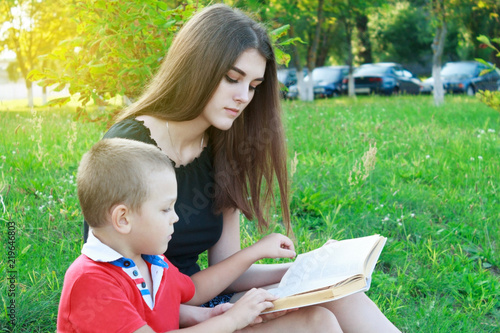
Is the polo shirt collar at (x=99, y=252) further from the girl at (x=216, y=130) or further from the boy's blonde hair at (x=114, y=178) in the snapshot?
the girl at (x=216, y=130)

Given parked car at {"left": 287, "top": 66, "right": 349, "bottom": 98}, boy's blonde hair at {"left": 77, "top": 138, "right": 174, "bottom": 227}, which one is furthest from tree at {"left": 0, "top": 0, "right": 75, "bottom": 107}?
boy's blonde hair at {"left": 77, "top": 138, "right": 174, "bottom": 227}

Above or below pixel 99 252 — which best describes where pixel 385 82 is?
below

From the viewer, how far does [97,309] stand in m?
1.58

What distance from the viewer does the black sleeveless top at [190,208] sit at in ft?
7.39

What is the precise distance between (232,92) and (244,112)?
1.17ft

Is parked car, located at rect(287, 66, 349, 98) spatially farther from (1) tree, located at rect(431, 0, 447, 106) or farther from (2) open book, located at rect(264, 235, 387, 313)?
(2) open book, located at rect(264, 235, 387, 313)

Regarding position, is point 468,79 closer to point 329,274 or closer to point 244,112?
point 244,112

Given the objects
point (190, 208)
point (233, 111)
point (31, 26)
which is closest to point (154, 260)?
point (190, 208)

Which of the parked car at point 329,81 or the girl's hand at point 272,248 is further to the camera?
the parked car at point 329,81

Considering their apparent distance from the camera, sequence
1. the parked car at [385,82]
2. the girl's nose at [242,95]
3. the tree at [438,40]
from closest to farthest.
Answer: the girl's nose at [242,95]
the tree at [438,40]
the parked car at [385,82]

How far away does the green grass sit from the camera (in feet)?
9.86

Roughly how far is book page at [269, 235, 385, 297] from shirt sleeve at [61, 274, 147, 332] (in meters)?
0.55

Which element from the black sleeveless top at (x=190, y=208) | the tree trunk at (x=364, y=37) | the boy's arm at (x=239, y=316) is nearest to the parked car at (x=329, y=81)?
the tree trunk at (x=364, y=37)

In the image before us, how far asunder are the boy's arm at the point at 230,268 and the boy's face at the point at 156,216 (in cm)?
58
